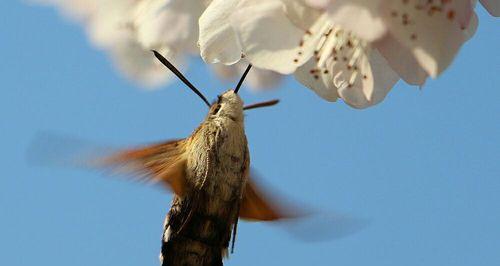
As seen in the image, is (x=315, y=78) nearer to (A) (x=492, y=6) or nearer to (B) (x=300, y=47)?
(B) (x=300, y=47)

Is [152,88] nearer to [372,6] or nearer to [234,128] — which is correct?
[234,128]

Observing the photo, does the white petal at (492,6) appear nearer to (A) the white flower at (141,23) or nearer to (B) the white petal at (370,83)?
(B) the white petal at (370,83)

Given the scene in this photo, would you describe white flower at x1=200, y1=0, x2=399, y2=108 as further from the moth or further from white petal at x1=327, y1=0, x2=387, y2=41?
the moth

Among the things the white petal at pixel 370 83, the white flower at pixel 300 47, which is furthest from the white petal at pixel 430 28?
the white petal at pixel 370 83

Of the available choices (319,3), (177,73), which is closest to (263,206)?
(177,73)

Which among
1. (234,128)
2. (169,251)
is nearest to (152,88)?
(234,128)

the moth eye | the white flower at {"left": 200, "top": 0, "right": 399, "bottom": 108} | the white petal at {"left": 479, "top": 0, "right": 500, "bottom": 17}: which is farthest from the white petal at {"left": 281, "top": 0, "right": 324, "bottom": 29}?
the moth eye
